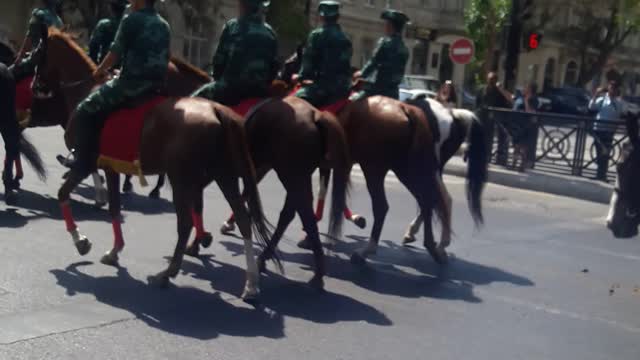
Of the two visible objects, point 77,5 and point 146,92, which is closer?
point 146,92

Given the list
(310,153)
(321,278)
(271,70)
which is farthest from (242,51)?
(321,278)

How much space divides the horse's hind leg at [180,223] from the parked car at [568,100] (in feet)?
126

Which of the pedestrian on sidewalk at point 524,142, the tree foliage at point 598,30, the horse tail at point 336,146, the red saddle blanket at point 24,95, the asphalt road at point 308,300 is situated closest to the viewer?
the asphalt road at point 308,300

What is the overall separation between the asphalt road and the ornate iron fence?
480 centimetres

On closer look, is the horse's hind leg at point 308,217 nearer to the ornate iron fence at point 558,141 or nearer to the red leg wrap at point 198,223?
the red leg wrap at point 198,223

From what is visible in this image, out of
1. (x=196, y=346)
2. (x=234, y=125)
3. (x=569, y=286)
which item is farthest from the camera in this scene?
(x=569, y=286)

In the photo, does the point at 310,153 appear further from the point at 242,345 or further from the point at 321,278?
the point at 242,345

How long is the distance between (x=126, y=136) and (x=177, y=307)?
1.54 m

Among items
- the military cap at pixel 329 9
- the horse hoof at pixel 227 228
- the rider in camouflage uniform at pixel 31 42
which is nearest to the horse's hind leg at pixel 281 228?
the horse hoof at pixel 227 228

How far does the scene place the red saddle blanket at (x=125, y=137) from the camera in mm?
7484

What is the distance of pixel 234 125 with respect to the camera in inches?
282

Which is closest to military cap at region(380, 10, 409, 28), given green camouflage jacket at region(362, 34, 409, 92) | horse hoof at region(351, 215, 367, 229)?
green camouflage jacket at region(362, 34, 409, 92)

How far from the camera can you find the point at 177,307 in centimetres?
688

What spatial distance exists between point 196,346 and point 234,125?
6.24ft
